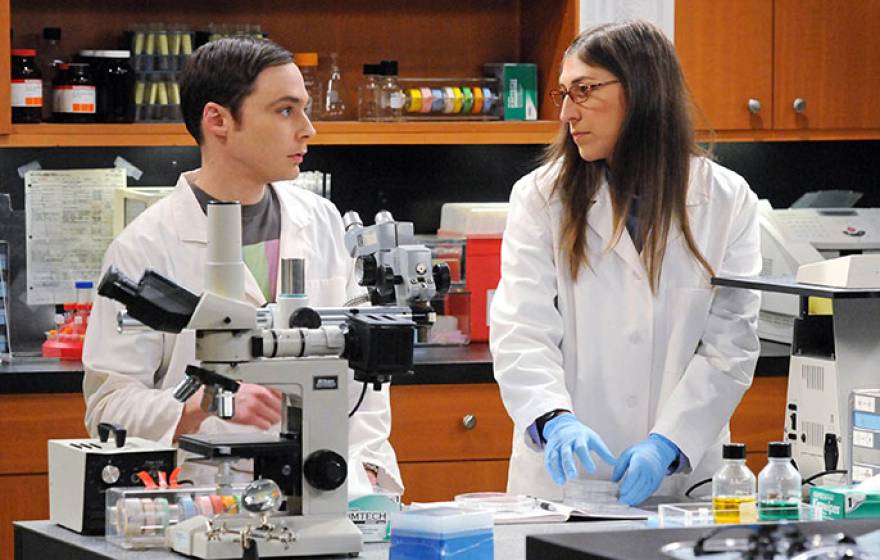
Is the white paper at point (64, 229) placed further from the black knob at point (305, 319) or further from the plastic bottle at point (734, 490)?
the plastic bottle at point (734, 490)

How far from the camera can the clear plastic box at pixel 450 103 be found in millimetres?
4395

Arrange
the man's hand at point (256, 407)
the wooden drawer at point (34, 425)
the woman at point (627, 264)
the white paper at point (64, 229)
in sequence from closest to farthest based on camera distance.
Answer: the man's hand at point (256, 407) → the woman at point (627, 264) → the wooden drawer at point (34, 425) → the white paper at point (64, 229)

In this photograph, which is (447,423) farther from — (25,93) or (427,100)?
(25,93)

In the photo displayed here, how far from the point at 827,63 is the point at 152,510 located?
2.86 m

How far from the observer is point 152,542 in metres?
2.21

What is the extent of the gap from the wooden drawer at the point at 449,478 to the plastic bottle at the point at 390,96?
969 millimetres

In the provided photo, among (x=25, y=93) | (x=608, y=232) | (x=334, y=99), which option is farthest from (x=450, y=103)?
(x=608, y=232)

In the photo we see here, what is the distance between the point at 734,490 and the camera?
2.33 metres

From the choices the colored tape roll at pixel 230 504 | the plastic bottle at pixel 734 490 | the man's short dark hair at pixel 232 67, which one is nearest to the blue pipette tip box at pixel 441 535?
the colored tape roll at pixel 230 504

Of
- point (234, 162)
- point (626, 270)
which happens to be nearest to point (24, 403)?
point (234, 162)

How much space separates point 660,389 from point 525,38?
6.26ft

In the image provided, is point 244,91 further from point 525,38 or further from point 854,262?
point 525,38

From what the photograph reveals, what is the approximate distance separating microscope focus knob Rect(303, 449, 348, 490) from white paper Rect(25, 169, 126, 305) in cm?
228

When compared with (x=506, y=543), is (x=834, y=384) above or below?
above
